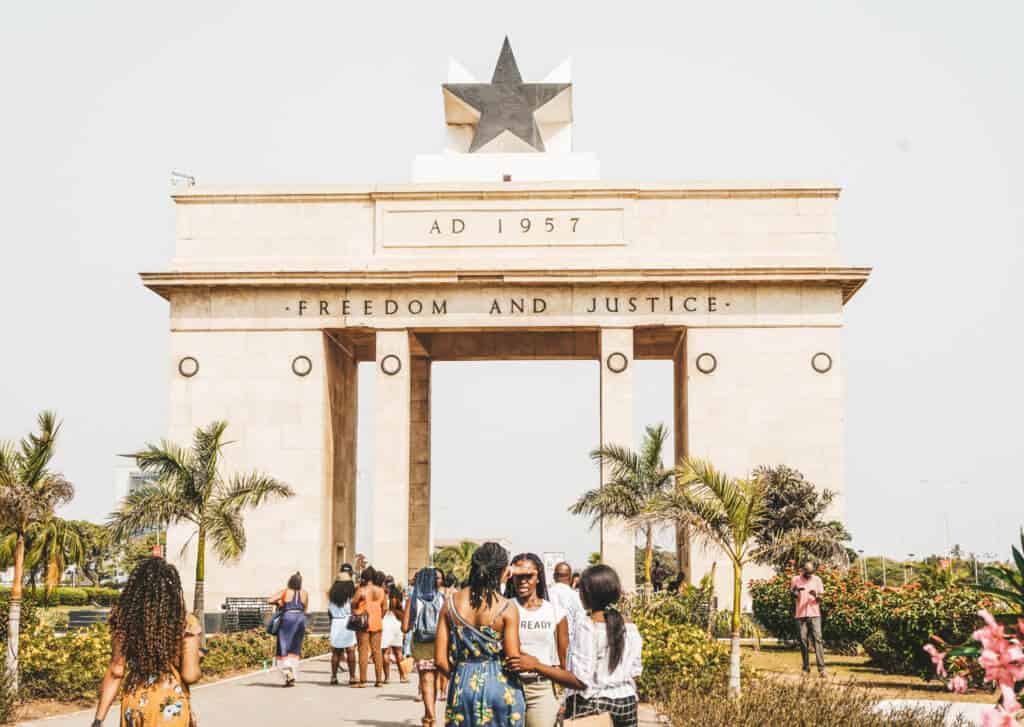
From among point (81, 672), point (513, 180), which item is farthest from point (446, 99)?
point (81, 672)

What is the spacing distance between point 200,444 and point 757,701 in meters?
16.5

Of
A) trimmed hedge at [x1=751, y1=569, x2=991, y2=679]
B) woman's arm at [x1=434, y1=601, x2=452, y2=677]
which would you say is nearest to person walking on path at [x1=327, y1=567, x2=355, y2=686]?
trimmed hedge at [x1=751, y1=569, x2=991, y2=679]

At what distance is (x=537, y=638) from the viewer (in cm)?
954

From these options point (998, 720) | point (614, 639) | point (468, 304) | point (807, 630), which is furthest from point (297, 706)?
point (468, 304)

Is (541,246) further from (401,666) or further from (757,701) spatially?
(757,701)

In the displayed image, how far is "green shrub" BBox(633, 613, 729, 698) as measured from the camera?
17250mm

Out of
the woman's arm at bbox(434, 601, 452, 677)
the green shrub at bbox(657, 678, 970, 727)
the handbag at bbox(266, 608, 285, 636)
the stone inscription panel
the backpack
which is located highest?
the stone inscription panel

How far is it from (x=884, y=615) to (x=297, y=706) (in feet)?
32.4

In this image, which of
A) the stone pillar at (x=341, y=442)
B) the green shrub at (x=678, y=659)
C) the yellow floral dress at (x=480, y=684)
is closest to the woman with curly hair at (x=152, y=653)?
the yellow floral dress at (x=480, y=684)

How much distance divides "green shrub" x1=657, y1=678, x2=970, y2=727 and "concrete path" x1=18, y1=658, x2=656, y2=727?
1790 millimetres

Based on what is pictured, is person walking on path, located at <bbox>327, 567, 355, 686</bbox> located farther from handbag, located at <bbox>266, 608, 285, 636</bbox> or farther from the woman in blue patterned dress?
the woman in blue patterned dress

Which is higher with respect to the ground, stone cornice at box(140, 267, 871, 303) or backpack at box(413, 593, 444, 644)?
stone cornice at box(140, 267, 871, 303)

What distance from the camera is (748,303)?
38.8 metres

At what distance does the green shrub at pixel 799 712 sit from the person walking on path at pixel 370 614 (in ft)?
23.8
